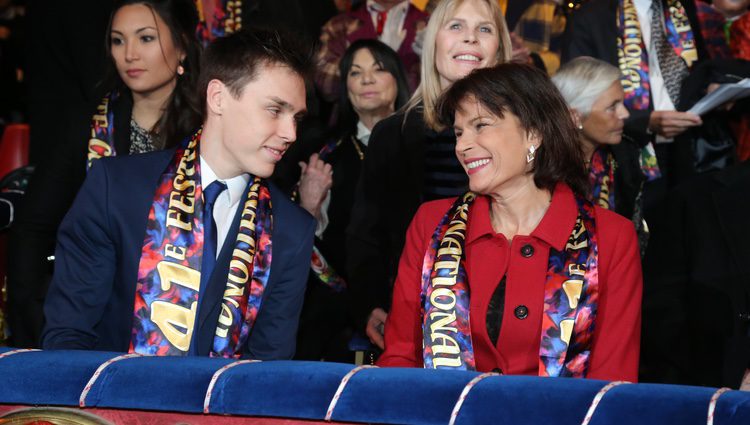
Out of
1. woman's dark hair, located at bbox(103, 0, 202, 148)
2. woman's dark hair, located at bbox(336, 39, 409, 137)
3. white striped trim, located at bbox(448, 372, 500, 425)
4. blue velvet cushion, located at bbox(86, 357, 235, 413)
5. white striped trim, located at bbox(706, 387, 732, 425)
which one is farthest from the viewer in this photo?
woman's dark hair, located at bbox(336, 39, 409, 137)

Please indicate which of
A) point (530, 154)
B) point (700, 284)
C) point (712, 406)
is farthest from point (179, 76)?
point (712, 406)

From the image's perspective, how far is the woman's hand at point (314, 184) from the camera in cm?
466

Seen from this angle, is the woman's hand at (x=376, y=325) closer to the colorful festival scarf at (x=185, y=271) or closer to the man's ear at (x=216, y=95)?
the colorful festival scarf at (x=185, y=271)

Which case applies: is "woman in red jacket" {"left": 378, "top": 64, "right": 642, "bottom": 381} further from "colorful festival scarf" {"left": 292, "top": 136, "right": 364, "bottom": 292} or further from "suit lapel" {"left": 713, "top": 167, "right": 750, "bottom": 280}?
"colorful festival scarf" {"left": 292, "top": 136, "right": 364, "bottom": 292}

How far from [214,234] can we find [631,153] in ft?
8.13

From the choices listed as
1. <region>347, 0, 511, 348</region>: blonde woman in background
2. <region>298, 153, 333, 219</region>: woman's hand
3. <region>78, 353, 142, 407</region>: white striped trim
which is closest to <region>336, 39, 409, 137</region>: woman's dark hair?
<region>298, 153, 333, 219</region>: woman's hand

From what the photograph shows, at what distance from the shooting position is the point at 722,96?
4805mm

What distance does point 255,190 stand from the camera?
3152mm

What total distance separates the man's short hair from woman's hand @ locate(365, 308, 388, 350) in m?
0.94

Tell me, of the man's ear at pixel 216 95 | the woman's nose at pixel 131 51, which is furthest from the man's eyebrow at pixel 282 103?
the woman's nose at pixel 131 51

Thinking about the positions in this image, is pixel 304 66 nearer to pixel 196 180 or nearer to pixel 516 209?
pixel 196 180

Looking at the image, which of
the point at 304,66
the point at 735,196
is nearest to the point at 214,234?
the point at 304,66

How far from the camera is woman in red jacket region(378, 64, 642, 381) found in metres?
2.89

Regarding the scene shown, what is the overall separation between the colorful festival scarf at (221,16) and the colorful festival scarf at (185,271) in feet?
8.21
